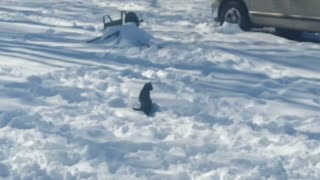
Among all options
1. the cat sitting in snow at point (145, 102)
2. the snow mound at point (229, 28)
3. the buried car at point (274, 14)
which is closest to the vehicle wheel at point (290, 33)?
the buried car at point (274, 14)

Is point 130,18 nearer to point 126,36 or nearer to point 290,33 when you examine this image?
point 126,36

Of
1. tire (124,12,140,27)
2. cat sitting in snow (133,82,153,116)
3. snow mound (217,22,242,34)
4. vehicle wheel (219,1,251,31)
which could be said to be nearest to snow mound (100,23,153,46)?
tire (124,12,140,27)

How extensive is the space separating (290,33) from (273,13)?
68 cm

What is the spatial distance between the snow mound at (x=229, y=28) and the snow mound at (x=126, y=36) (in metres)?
1.96

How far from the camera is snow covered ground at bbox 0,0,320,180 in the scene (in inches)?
210

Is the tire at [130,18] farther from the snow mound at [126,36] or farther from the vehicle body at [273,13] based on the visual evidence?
the vehicle body at [273,13]

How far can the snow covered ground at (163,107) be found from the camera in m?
5.34

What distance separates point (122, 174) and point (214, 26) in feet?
28.1

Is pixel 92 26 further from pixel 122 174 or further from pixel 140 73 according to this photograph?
pixel 122 174

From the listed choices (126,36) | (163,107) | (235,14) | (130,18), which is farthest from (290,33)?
(163,107)

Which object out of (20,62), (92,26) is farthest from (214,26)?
(20,62)

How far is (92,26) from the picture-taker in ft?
43.5

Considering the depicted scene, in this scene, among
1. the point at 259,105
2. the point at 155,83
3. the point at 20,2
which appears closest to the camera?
the point at 259,105

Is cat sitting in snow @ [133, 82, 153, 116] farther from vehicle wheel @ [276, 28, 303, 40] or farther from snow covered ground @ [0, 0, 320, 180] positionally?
vehicle wheel @ [276, 28, 303, 40]
